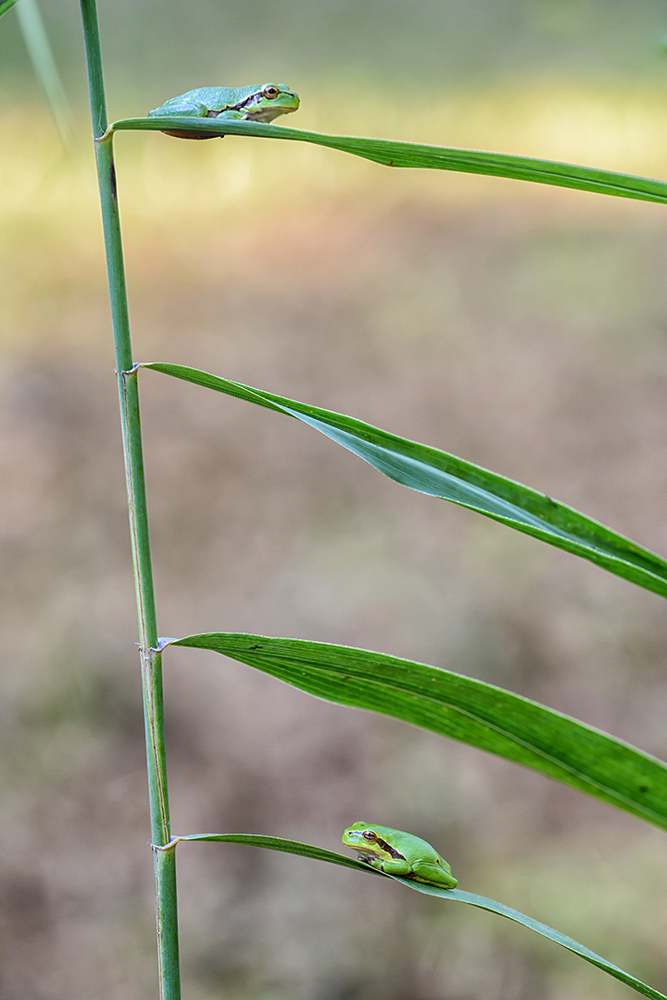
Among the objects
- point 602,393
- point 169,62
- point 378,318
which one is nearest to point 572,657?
point 602,393

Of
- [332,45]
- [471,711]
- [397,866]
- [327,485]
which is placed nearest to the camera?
[471,711]

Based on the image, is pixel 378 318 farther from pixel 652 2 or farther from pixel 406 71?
pixel 652 2

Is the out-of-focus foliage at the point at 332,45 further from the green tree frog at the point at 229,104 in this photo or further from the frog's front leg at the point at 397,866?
the frog's front leg at the point at 397,866

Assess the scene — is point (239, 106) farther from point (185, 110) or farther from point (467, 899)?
point (467, 899)

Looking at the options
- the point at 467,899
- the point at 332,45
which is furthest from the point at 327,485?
the point at 467,899

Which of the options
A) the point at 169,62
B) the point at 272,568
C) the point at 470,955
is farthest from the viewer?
the point at 169,62

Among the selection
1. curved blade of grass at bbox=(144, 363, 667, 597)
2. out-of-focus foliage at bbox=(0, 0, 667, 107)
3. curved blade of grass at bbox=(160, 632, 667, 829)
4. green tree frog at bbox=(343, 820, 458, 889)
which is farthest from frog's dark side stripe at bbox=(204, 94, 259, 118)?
out-of-focus foliage at bbox=(0, 0, 667, 107)

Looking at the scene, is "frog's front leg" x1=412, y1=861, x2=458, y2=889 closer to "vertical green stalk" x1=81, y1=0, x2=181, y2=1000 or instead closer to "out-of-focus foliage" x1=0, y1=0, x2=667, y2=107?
"vertical green stalk" x1=81, y1=0, x2=181, y2=1000
